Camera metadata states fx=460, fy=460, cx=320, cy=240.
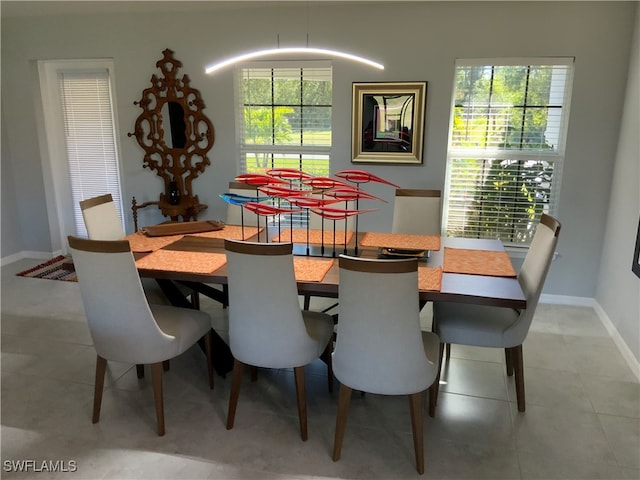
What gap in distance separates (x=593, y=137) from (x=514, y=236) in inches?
37.9

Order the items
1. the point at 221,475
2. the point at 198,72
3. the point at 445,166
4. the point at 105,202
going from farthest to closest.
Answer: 1. the point at 198,72
2. the point at 445,166
3. the point at 105,202
4. the point at 221,475

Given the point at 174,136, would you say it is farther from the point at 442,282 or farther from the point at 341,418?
the point at 341,418

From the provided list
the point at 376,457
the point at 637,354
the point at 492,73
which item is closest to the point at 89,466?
the point at 376,457

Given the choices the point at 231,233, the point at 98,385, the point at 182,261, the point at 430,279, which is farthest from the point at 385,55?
the point at 98,385

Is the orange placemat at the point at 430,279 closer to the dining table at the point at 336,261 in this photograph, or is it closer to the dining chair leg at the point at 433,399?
the dining table at the point at 336,261

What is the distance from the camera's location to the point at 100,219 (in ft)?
9.89

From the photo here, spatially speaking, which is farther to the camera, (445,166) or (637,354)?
(445,166)

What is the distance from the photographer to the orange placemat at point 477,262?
2322 mm

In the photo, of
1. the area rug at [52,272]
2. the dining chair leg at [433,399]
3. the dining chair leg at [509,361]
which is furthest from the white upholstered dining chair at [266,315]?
the area rug at [52,272]

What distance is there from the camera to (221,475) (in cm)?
196

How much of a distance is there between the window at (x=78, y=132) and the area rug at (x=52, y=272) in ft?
1.34

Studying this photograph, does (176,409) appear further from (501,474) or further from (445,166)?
(445,166)

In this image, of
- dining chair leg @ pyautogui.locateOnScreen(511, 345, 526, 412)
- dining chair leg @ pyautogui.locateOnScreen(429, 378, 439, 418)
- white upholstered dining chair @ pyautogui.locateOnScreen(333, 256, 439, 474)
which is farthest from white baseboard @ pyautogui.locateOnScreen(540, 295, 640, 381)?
white upholstered dining chair @ pyautogui.locateOnScreen(333, 256, 439, 474)

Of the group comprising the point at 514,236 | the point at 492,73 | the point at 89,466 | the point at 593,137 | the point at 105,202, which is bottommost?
the point at 89,466
